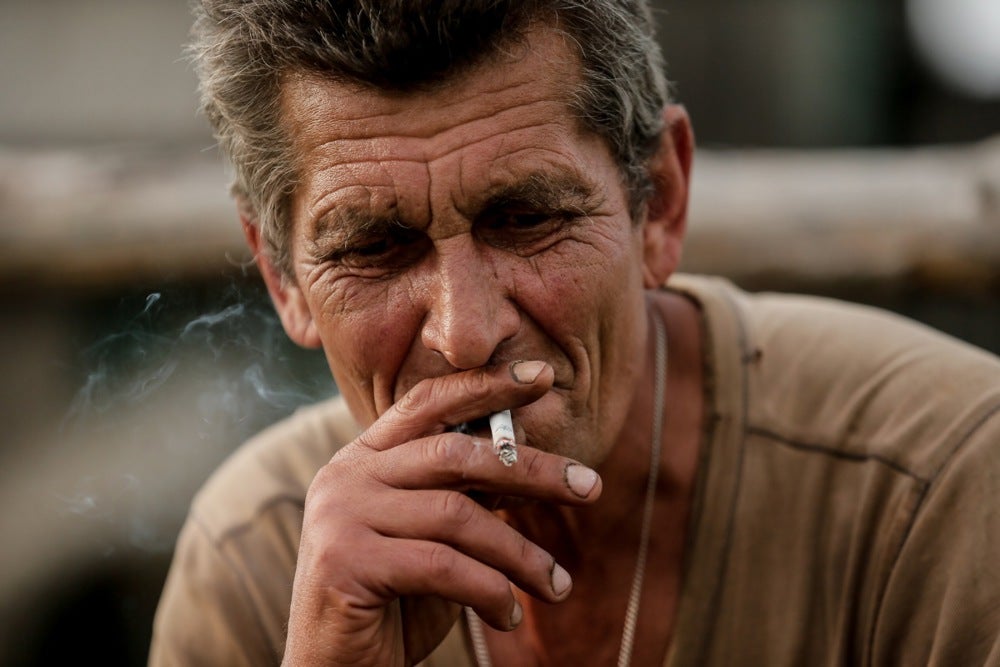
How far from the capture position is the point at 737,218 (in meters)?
4.79

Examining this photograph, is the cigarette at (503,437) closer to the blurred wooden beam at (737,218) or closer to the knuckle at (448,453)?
the knuckle at (448,453)

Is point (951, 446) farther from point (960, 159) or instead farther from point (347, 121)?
point (960, 159)

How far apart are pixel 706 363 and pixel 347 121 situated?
52.2 inches

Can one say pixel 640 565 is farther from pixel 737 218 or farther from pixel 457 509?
pixel 737 218

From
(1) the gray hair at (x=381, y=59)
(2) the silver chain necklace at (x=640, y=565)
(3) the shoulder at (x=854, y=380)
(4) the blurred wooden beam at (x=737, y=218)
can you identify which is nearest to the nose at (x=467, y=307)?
(1) the gray hair at (x=381, y=59)

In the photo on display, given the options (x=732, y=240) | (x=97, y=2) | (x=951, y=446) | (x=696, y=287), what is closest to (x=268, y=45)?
(x=696, y=287)

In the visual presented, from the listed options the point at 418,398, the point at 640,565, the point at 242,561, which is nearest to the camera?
the point at 418,398

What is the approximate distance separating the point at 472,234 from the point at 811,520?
4.15 ft

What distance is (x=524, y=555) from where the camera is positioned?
7.81 ft

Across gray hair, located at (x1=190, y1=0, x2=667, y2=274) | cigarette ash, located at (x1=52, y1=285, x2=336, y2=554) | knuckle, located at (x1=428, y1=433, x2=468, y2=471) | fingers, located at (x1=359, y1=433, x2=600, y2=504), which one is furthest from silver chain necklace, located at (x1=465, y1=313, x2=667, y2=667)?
cigarette ash, located at (x1=52, y1=285, x2=336, y2=554)

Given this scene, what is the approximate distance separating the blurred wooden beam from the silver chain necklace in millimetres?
1597

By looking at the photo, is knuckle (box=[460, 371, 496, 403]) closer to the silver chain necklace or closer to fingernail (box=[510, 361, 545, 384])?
fingernail (box=[510, 361, 545, 384])

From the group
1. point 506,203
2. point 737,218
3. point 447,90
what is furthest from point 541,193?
point 737,218

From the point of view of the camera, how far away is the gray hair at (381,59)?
2.48 metres
